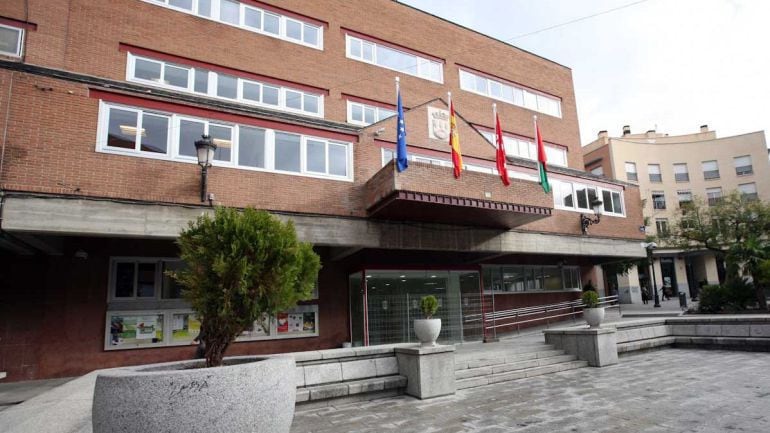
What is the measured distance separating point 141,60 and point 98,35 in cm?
126

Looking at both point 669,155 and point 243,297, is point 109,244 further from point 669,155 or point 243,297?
point 669,155

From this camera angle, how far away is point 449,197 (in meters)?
12.6

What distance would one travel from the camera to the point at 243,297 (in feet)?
17.0

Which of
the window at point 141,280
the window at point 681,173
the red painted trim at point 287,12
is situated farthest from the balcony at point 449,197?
the window at point 681,173

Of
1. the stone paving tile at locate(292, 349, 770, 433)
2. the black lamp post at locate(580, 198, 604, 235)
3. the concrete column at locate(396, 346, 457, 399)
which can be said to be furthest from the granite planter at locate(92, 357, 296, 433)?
the black lamp post at locate(580, 198, 604, 235)

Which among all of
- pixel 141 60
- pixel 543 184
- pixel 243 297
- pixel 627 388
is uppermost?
pixel 141 60

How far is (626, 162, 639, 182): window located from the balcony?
32.5 metres

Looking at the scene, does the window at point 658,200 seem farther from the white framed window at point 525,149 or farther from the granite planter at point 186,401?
the granite planter at point 186,401

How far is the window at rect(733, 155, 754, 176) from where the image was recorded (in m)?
42.6

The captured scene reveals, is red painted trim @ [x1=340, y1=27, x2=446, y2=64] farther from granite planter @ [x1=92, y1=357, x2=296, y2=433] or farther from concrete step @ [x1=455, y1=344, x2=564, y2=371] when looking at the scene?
granite planter @ [x1=92, y1=357, x2=296, y2=433]

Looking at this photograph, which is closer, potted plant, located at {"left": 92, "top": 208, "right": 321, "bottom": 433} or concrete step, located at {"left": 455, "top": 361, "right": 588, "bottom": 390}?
potted plant, located at {"left": 92, "top": 208, "right": 321, "bottom": 433}

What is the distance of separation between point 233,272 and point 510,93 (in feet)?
67.8

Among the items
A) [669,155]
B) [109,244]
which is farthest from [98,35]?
[669,155]

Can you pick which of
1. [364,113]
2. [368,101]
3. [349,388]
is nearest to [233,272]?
[349,388]
